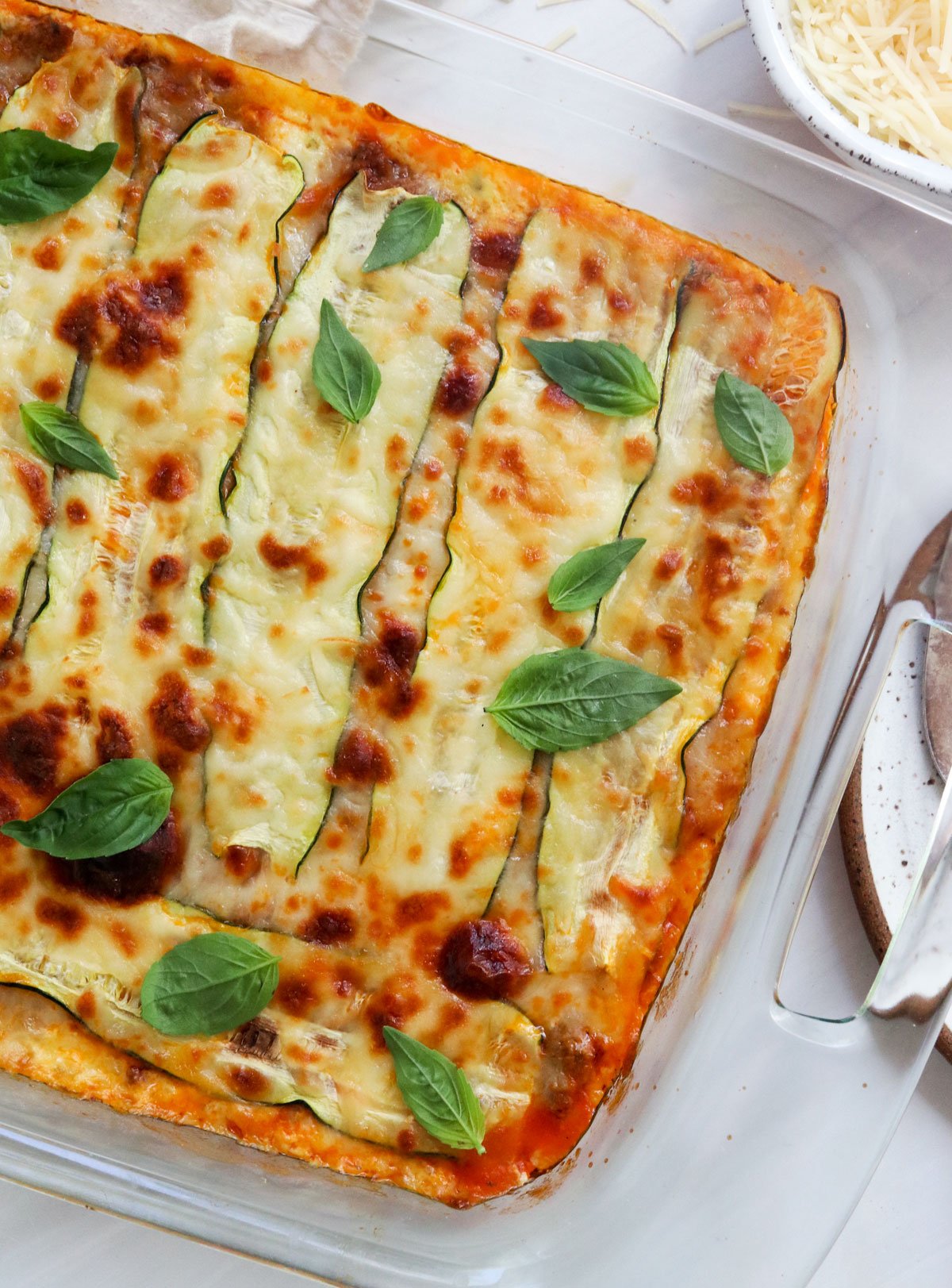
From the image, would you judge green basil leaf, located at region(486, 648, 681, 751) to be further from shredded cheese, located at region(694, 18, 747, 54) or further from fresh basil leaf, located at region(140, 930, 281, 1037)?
shredded cheese, located at region(694, 18, 747, 54)

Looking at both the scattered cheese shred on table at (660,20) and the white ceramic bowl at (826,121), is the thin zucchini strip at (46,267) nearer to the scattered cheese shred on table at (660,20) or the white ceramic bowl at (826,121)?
the scattered cheese shred on table at (660,20)

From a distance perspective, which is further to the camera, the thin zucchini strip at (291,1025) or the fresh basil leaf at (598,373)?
the fresh basil leaf at (598,373)

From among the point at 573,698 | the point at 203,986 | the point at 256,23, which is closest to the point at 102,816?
the point at 203,986

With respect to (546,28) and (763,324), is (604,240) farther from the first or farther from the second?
(546,28)

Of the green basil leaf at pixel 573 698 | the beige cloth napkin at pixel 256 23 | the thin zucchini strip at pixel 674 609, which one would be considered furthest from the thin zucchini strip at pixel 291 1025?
the beige cloth napkin at pixel 256 23

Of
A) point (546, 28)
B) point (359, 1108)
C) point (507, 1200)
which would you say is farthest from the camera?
point (546, 28)

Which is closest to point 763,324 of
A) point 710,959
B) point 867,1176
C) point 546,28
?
point 546,28

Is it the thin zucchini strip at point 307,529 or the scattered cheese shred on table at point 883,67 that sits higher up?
the scattered cheese shred on table at point 883,67
